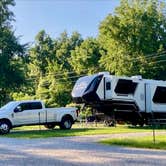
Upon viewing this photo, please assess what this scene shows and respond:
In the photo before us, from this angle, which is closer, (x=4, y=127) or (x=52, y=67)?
(x=4, y=127)

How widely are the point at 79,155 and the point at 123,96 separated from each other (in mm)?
18656

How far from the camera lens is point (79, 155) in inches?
614

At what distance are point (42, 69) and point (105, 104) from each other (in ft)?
185

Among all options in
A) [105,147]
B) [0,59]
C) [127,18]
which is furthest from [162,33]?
[105,147]

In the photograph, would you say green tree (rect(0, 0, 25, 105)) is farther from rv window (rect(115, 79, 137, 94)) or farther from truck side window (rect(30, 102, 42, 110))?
rv window (rect(115, 79, 137, 94))

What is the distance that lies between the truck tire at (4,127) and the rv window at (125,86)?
760 cm

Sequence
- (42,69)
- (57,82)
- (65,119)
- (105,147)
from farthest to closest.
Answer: (42,69) → (57,82) → (65,119) → (105,147)

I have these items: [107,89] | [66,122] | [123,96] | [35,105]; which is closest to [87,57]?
[123,96]

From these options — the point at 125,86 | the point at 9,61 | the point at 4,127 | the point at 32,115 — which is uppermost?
the point at 9,61

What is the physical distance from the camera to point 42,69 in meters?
89.0

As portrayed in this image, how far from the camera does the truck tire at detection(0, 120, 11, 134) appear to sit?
98.2 feet

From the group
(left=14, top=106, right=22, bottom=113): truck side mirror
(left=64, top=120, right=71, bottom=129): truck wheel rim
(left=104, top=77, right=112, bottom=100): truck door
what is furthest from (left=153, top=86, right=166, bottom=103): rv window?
(left=14, top=106, right=22, bottom=113): truck side mirror

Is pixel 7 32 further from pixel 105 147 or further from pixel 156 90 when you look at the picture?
pixel 105 147

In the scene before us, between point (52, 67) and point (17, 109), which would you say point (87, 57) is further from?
point (17, 109)
